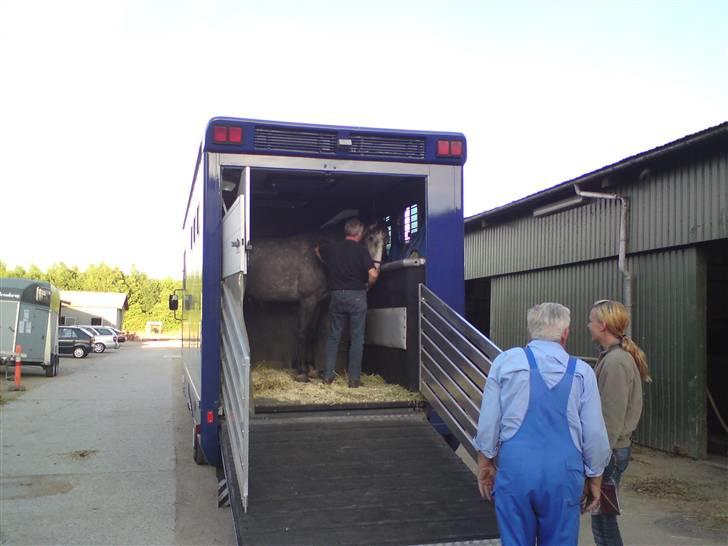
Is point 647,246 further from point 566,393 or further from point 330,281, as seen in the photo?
point 566,393

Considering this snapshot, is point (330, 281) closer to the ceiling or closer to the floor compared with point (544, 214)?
closer to the floor

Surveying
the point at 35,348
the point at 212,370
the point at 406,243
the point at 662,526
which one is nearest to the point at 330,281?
the point at 406,243

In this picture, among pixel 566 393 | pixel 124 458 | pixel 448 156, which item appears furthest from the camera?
pixel 124 458

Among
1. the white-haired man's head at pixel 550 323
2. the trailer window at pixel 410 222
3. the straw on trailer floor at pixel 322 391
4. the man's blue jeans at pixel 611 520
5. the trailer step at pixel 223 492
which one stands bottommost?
the trailer step at pixel 223 492

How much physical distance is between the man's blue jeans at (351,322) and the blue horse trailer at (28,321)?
1734 centimetres

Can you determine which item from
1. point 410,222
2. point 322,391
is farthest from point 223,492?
point 410,222

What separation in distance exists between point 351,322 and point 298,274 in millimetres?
1090

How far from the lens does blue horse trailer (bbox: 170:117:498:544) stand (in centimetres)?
410

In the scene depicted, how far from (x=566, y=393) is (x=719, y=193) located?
21.4 feet

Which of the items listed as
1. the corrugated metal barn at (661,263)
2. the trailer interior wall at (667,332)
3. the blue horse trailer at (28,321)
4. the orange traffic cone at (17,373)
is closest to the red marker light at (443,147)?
the corrugated metal barn at (661,263)

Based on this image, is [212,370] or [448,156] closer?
[212,370]

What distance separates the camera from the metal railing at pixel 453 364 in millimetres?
4680

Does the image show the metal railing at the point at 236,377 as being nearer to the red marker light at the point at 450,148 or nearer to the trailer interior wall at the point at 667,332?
the red marker light at the point at 450,148

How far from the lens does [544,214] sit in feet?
39.0
